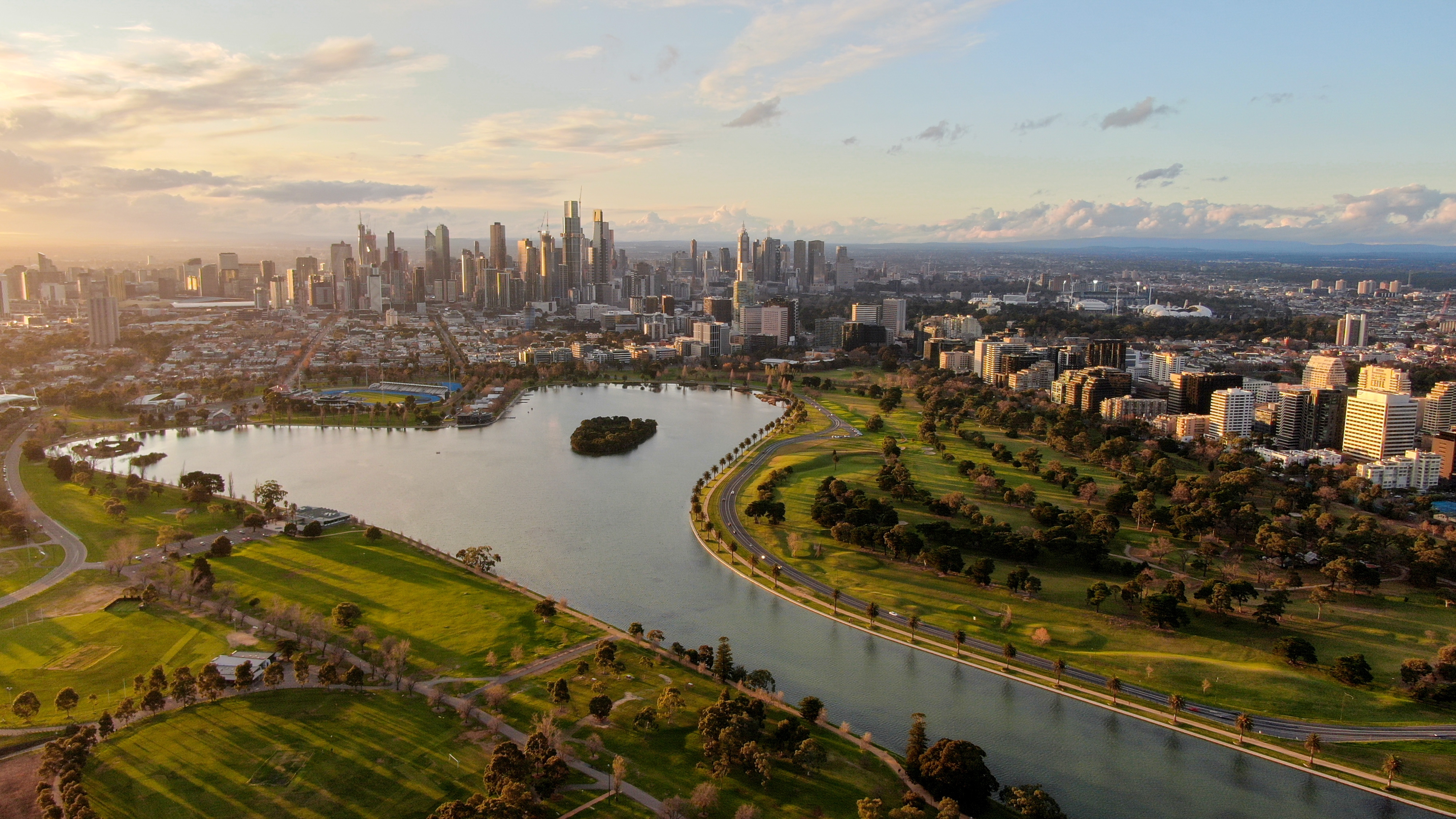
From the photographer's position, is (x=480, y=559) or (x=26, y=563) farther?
(x=480, y=559)

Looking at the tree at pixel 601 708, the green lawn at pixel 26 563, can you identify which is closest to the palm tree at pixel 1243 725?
the tree at pixel 601 708

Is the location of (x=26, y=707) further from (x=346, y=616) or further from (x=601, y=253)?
(x=601, y=253)

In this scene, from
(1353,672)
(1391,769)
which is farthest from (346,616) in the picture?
(1353,672)

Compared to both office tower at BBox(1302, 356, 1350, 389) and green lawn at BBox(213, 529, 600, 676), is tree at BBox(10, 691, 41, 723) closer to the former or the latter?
green lawn at BBox(213, 529, 600, 676)

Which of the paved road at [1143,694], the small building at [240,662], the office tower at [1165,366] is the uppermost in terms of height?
the office tower at [1165,366]

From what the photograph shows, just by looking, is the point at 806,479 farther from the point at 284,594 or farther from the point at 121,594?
the point at 121,594

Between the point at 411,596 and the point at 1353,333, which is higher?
the point at 1353,333

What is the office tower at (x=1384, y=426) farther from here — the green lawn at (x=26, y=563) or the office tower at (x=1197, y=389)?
the green lawn at (x=26, y=563)
